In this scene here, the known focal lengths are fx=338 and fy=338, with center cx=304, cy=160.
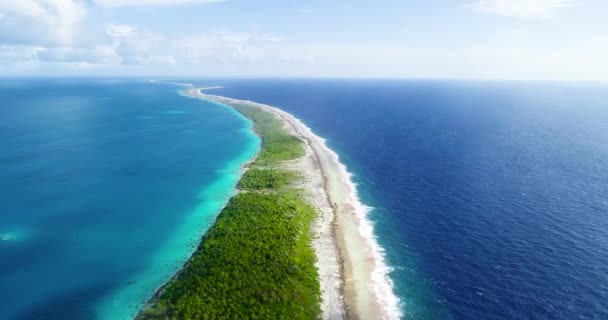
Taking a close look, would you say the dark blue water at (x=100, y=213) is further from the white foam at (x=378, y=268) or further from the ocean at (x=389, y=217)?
the white foam at (x=378, y=268)

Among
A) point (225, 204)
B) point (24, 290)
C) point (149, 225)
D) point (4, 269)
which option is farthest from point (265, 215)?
point (4, 269)

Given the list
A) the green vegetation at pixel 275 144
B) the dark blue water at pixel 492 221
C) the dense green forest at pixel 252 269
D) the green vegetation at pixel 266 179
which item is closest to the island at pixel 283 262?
the dense green forest at pixel 252 269

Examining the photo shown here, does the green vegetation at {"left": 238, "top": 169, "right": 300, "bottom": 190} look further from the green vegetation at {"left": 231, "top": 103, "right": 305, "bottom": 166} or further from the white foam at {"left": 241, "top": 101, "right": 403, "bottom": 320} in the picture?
the white foam at {"left": 241, "top": 101, "right": 403, "bottom": 320}

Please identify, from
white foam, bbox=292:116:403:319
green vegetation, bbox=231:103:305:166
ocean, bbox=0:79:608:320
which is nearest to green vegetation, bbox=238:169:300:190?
ocean, bbox=0:79:608:320

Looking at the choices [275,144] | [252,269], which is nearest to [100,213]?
[252,269]

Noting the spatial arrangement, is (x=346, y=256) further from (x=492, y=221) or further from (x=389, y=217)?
(x=492, y=221)

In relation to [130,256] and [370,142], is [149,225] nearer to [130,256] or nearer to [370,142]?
[130,256]
